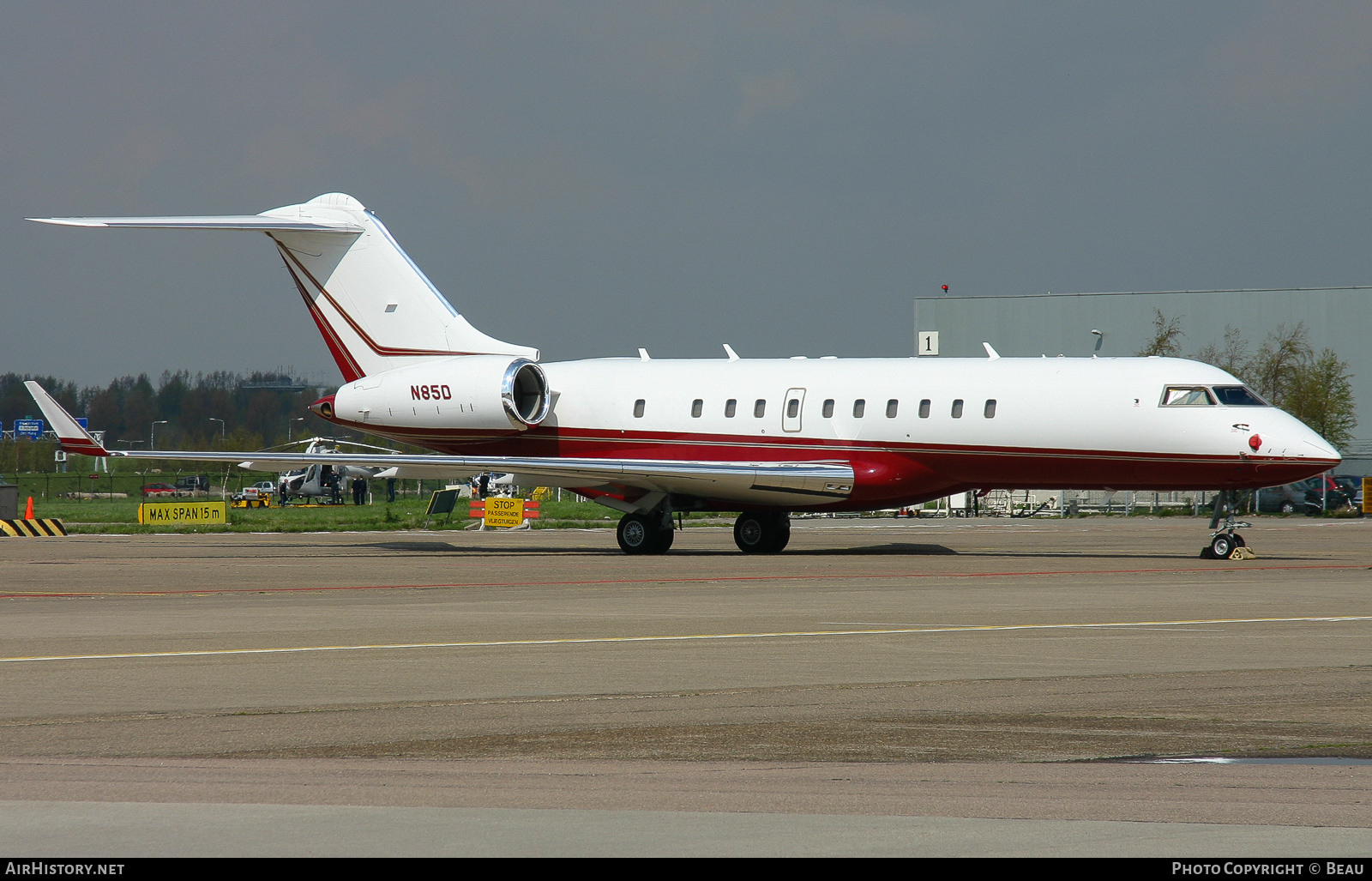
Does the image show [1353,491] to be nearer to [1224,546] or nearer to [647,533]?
[1224,546]

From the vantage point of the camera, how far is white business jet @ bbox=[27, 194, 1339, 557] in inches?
928

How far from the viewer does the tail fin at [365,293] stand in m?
29.7

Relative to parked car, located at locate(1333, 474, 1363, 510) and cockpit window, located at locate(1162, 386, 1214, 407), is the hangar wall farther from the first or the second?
cockpit window, located at locate(1162, 386, 1214, 407)

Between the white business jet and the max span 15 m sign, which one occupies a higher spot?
the white business jet

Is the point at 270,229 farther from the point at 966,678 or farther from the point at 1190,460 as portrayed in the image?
the point at 966,678

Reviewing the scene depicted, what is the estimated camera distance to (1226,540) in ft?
78.1

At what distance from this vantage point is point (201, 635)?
1278 cm

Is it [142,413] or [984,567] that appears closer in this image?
[984,567]

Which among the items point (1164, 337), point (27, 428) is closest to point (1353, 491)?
point (1164, 337)

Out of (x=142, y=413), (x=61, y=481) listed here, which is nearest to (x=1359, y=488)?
(x=61, y=481)

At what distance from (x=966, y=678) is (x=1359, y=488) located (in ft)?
166

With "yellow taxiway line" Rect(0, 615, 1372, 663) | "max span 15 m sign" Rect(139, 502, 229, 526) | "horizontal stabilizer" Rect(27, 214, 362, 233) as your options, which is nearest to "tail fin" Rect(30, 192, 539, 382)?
"horizontal stabilizer" Rect(27, 214, 362, 233)

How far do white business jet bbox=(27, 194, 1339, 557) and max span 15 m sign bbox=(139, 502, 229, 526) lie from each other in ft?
50.4

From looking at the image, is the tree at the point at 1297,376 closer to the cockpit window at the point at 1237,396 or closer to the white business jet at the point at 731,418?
the cockpit window at the point at 1237,396
